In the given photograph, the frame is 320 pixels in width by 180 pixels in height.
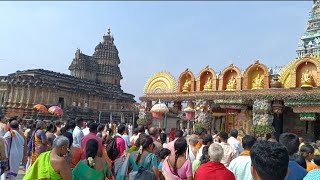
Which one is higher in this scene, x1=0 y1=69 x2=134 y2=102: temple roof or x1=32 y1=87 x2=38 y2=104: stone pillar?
x1=0 y1=69 x2=134 y2=102: temple roof

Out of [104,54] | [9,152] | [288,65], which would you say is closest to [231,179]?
[9,152]

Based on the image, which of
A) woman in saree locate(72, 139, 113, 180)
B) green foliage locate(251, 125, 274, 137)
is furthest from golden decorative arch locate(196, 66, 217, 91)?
woman in saree locate(72, 139, 113, 180)

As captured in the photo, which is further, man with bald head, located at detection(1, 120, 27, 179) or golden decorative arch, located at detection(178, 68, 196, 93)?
golden decorative arch, located at detection(178, 68, 196, 93)

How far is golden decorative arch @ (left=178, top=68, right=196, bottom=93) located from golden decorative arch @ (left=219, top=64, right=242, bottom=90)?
180cm

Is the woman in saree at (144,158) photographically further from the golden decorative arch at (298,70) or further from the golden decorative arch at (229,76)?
the golden decorative arch at (229,76)

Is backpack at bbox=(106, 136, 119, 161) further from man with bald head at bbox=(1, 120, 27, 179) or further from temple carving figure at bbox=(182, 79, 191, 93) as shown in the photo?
temple carving figure at bbox=(182, 79, 191, 93)

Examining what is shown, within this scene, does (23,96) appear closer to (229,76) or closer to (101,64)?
(101,64)

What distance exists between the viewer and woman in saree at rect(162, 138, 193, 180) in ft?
16.6

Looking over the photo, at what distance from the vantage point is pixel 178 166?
509cm

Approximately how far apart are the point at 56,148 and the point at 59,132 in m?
5.31

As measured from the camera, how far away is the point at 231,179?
171 inches

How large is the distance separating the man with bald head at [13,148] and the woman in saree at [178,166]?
3720mm

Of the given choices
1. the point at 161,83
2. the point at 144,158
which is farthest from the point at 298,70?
the point at 144,158

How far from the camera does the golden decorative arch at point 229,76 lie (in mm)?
17000
